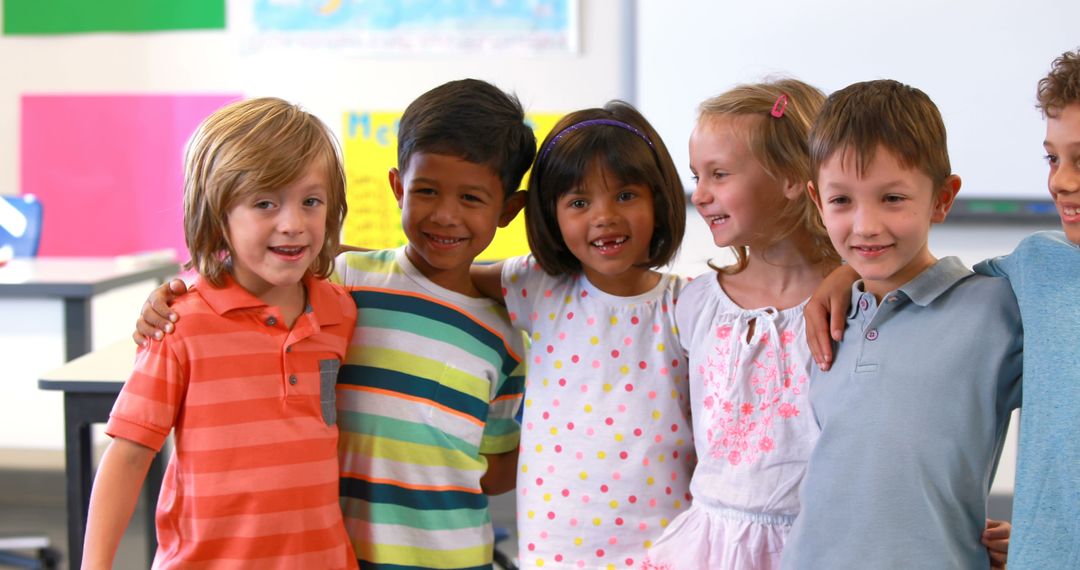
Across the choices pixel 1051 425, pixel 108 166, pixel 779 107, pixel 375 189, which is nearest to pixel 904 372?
pixel 1051 425

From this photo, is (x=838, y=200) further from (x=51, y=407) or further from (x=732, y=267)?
(x=51, y=407)

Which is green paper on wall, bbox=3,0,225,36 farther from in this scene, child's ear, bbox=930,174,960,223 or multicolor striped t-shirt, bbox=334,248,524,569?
child's ear, bbox=930,174,960,223

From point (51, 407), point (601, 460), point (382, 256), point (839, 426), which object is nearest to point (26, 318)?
point (51, 407)

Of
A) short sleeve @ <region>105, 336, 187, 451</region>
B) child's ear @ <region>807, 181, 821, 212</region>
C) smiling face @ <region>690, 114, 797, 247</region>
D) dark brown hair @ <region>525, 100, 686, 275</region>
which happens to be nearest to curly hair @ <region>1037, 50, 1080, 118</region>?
child's ear @ <region>807, 181, 821, 212</region>

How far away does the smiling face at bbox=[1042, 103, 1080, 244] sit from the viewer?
101cm

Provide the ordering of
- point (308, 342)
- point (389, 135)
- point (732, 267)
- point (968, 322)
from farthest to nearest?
point (389, 135) → point (732, 267) → point (308, 342) → point (968, 322)

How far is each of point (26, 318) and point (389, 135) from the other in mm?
1429

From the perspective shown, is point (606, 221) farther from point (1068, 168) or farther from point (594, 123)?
point (1068, 168)

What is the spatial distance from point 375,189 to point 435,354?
7.10 feet

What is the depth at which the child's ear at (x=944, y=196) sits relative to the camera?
1.13 meters

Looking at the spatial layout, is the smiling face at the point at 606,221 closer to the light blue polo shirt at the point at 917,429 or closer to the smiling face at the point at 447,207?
the smiling face at the point at 447,207

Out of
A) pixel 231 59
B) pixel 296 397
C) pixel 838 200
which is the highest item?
pixel 231 59

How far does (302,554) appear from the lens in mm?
1178

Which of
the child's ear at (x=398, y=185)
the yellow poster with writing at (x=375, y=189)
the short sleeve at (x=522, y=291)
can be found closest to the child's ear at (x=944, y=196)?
the short sleeve at (x=522, y=291)
